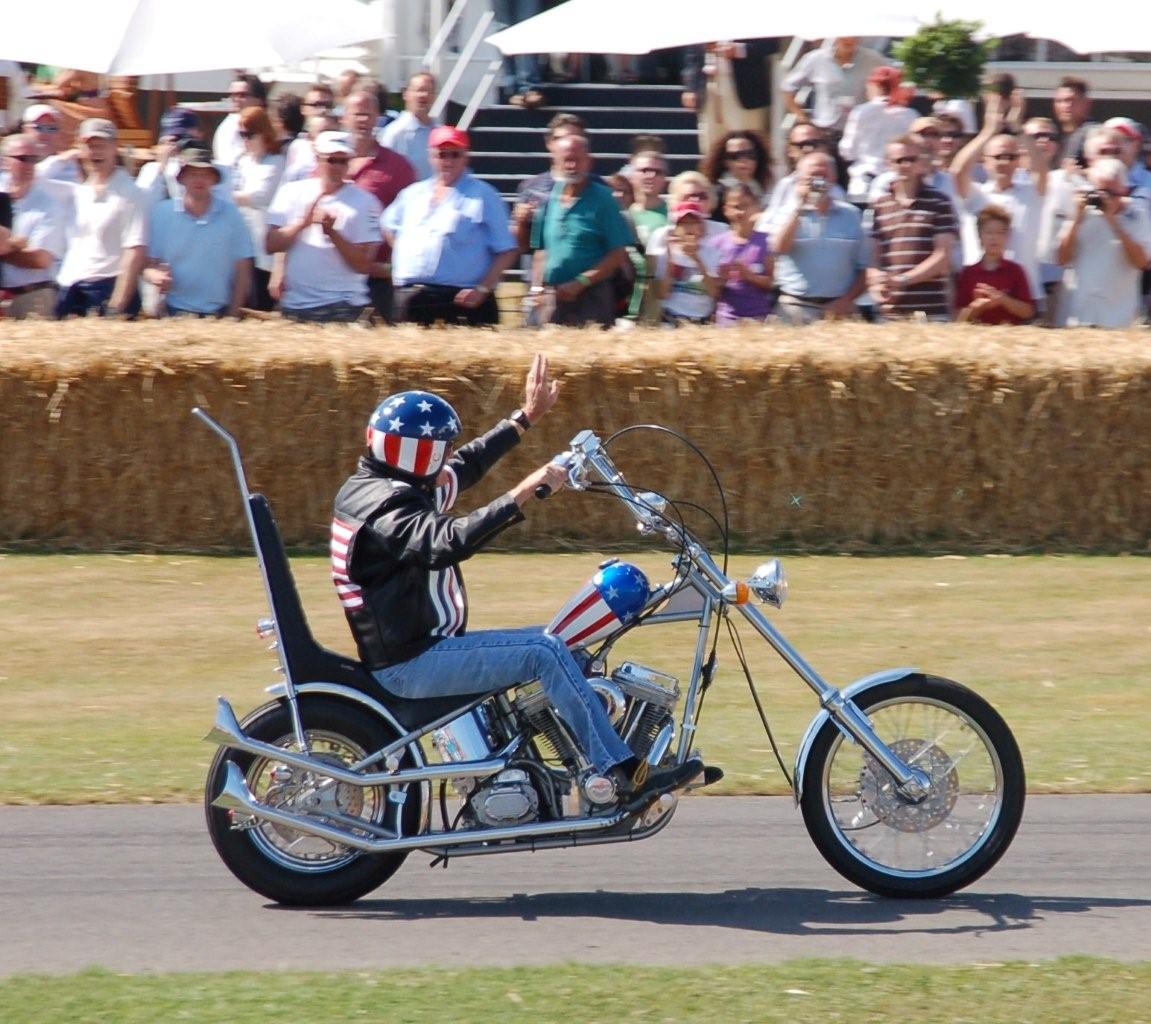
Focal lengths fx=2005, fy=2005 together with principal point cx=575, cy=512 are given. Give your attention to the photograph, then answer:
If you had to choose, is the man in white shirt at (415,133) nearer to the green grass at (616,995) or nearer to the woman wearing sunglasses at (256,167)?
the woman wearing sunglasses at (256,167)

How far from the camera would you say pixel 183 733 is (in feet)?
24.7

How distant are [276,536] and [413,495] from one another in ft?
1.30

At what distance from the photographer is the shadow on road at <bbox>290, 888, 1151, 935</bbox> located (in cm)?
537

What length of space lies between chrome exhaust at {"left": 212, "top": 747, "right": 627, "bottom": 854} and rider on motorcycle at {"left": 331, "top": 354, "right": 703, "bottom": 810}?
13cm

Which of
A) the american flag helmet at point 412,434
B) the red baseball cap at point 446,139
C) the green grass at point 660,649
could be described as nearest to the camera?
the american flag helmet at point 412,434

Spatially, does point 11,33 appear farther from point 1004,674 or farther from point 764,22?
point 1004,674

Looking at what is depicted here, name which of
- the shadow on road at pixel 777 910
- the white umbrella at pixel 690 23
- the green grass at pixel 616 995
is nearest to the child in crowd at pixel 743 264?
the white umbrella at pixel 690 23

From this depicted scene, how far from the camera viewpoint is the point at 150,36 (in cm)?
1358

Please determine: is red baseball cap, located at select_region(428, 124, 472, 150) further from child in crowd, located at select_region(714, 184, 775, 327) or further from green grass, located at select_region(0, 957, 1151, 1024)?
green grass, located at select_region(0, 957, 1151, 1024)

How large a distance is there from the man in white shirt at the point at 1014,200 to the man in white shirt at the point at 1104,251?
182mm

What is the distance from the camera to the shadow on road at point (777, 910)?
5.37 m

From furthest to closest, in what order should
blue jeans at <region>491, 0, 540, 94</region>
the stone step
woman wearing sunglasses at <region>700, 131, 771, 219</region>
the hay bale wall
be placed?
1. blue jeans at <region>491, 0, 540, 94</region>
2. the stone step
3. woman wearing sunglasses at <region>700, 131, 771, 219</region>
4. the hay bale wall

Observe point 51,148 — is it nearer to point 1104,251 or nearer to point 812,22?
point 812,22

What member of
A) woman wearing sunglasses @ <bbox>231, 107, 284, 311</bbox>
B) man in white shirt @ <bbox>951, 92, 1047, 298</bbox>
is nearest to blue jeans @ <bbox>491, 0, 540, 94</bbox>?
woman wearing sunglasses @ <bbox>231, 107, 284, 311</bbox>
